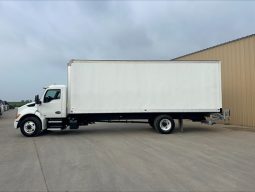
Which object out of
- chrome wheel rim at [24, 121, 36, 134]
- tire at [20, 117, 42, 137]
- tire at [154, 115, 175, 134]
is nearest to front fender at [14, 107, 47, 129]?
A: tire at [20, 117, 42, 137]

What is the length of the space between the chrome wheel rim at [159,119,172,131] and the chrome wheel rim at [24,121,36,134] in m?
6.26

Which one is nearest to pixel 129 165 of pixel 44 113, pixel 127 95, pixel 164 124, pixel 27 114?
pixel 127 95

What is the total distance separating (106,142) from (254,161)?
22.8ft

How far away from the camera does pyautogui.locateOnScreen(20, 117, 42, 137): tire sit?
19688 mm

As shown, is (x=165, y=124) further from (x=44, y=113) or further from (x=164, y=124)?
(x=44, y=113)

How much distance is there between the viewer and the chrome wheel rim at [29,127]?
1969 cm

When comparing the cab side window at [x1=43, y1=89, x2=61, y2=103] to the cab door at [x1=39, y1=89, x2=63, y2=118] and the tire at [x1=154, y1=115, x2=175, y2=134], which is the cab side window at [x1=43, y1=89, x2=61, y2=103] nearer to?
the cab door at [x1=39, y1=89, x2=63, y2=118]

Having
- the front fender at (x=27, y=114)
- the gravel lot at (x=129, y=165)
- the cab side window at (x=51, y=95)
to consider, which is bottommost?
the gravel lot at (x=129, y=165)

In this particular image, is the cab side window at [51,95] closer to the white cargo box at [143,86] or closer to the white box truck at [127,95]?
the white box truck at [127,95]

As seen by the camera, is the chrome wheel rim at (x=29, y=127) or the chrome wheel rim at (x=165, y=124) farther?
the chrome wheel rim at (x=165, y=124)

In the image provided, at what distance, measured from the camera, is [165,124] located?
20.5 meters

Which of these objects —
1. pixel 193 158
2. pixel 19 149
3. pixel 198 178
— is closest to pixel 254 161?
pixel 193 158

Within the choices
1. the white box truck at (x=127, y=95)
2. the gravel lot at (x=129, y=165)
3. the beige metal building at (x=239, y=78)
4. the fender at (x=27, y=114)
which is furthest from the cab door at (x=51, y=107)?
the beige metal building at (x=239, y=78)

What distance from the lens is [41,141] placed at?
698 inches
